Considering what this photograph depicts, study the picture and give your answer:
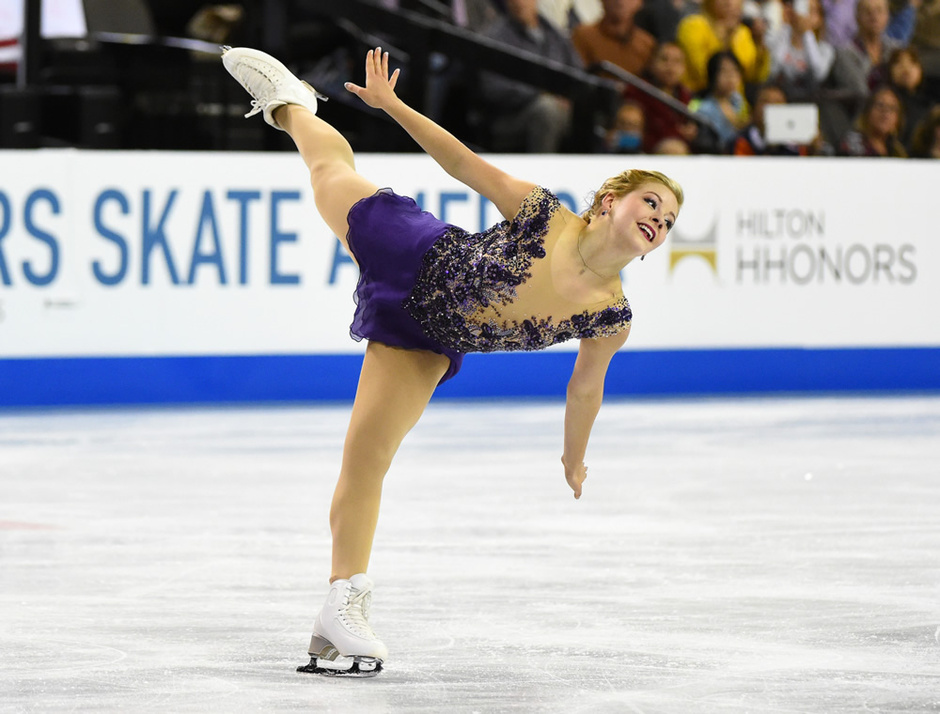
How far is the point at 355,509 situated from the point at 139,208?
448cm

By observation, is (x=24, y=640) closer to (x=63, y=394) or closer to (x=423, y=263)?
(x=423, y=263)

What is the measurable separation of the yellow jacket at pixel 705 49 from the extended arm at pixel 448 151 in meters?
5.66

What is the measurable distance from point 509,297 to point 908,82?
654cm

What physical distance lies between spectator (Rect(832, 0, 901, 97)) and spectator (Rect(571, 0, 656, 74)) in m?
1.23

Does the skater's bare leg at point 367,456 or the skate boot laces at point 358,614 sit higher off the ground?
the skater's bare leg at point 367,456

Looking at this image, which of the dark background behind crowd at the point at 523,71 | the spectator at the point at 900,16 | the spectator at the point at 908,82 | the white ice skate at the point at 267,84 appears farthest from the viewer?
the spectator at the point at 900,16

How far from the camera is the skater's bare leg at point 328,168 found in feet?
10.3

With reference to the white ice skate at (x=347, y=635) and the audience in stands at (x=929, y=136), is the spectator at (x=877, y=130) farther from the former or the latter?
the white ice skate at (x=347, y=635)

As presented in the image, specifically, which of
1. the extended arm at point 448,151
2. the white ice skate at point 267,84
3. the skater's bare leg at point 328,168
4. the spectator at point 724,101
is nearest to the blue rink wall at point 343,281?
the spectator at point 724,101

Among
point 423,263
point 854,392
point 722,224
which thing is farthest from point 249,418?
point 423,263

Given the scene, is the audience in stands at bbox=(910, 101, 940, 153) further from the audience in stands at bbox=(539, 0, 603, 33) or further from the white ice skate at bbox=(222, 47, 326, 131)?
the white ice skate at bbox=(222, 47, 326, 131)

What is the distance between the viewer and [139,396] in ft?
23.5

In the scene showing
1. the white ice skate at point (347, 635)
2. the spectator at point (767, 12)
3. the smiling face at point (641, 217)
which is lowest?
the white ice skate at point (347, 635)

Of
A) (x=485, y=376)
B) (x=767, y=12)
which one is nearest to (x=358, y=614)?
(x=485, y=376)
